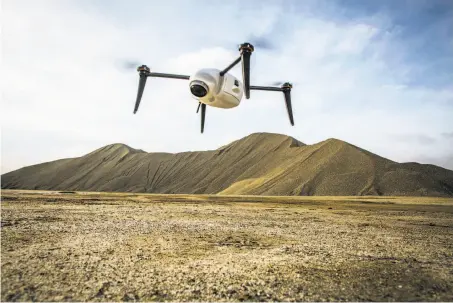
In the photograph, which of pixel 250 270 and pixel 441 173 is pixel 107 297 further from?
pixel 441 173

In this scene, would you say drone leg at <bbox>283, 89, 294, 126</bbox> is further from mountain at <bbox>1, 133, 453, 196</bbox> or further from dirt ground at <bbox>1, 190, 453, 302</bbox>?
mountain at <bbox>1, 133, 453, 196</bbox>

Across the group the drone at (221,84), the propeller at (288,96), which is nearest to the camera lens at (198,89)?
the drone at (221,84)

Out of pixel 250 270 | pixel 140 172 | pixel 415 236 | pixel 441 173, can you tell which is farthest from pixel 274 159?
pixel 250 270

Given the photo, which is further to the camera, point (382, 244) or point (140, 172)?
point (140, 172)

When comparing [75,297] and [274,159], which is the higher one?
→ [274,159]

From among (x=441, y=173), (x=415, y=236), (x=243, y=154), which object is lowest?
(x=415, y=236)

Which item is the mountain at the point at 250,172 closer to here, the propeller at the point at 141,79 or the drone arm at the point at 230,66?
the propeller at the point at 141,79

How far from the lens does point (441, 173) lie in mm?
50125

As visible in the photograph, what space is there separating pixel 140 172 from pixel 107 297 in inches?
3298

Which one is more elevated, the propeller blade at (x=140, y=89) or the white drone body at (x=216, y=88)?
the propeller blade at (x=140, y=89)

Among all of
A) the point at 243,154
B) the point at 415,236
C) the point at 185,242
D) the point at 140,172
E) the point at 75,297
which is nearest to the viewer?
the point at 75,297

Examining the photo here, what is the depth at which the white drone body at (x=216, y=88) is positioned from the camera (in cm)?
916

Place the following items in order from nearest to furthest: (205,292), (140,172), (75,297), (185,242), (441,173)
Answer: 1. (75,297)
2. (205,292)
3. (185,242)
4. (441,173)
5. (140,172)

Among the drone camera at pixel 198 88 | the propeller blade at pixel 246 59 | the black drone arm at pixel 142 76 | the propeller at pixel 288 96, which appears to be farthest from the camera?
the propeller at pixel 288 96
